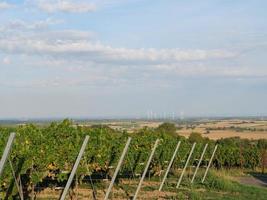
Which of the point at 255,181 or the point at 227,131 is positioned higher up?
the point at 255,181

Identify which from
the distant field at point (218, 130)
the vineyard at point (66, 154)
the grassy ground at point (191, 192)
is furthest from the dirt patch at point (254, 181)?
the distant field at point (218, 130)

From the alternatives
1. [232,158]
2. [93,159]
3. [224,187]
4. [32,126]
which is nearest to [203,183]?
[224,187]

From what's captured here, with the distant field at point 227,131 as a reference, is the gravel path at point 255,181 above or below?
above

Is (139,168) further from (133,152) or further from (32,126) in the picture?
(32,126)

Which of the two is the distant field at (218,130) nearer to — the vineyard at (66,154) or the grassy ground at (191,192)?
the vineyard at (66,154)

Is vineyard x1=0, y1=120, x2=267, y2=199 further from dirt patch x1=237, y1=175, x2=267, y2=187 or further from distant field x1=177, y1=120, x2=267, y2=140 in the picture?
distant field x1=177, y1=120, x2=267, y2=140

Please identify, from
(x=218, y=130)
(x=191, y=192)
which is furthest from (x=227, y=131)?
(x=191, y=192)

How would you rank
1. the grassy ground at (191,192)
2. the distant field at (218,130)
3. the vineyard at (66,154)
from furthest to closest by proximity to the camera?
1. the distant field at (218,130)
2. the grassy ground at (191,192)
3. the vineyard at (66,154)

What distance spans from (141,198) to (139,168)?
25.5ft

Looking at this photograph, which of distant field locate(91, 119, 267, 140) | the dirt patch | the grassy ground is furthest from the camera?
distant field locate(91, 119, 267, 140)

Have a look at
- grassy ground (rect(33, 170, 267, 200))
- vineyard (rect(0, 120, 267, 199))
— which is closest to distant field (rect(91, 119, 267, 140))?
vineyard (rect(0, 120, 267, 199))

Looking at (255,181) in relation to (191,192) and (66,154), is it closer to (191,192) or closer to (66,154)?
(191,192)

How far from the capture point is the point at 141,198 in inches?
697

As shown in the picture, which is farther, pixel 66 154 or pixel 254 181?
pixel 254 181
